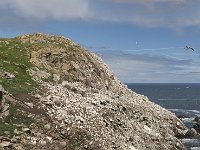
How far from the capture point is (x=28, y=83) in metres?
46.7

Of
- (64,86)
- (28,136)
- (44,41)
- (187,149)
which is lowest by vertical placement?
(187,149)

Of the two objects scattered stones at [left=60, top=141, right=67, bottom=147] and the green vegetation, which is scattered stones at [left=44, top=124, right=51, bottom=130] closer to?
scattered stones at [left=60, top=141, right=67, bottom=147]

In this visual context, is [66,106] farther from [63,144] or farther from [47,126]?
[63,144]

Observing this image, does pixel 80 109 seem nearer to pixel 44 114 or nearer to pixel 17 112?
pixel 44 114

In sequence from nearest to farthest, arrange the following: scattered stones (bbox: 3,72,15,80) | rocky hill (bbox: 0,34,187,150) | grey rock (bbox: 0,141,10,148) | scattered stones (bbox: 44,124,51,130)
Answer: grey rock (bbox: 0,141,10,148) → rocky hill (bbox: 0,34,187,150) → scattered stones (bbox: 44,124,51,130) → scattered stones (bbox: 3,72,15,80)

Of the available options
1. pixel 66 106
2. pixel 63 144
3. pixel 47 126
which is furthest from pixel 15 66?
pixel 63 144

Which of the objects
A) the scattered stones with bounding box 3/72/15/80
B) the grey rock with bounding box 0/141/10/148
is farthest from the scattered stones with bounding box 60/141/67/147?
the scattered stones with bounding box 3/72/15/80

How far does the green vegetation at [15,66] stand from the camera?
145 feet

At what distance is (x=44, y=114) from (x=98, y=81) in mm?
18150

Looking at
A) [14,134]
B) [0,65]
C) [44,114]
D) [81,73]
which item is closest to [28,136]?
[14,134]

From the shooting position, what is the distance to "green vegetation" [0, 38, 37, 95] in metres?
44.1

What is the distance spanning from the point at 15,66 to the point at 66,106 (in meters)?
8.97

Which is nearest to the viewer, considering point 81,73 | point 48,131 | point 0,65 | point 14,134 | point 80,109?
point 14,134

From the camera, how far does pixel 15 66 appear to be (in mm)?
49688
